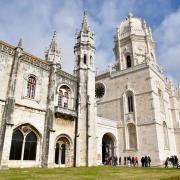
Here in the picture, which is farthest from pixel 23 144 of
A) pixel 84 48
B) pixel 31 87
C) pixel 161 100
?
pixel 161 100

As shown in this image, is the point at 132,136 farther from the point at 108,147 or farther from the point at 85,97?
the point at 85,97

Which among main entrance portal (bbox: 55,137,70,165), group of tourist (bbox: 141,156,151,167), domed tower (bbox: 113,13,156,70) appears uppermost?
domed tower (bbox: 113,13,156,70)

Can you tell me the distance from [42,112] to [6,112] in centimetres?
438

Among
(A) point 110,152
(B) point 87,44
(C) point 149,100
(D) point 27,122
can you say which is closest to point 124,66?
(C) point 149,100

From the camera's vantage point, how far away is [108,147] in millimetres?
35156

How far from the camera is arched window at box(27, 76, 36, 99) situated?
74.2 feet

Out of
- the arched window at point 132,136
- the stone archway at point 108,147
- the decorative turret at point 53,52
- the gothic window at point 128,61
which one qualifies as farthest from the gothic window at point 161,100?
the decorative turret at point 53,52

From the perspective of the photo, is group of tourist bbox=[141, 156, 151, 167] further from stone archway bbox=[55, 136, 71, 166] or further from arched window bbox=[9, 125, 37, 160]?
arched window bbox=[9, 125, 37, 160]

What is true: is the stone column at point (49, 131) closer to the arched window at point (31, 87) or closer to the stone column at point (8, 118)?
the arched window at point (31, 87)

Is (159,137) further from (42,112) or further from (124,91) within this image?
(42,112)

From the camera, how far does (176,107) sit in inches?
1613

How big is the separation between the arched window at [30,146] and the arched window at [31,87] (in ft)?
13.1

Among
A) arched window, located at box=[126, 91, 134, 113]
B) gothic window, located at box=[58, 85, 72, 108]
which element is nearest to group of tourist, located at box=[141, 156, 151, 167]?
arched window, located at box=[126, 91, 134, 113]

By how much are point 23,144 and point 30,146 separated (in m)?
0.85
